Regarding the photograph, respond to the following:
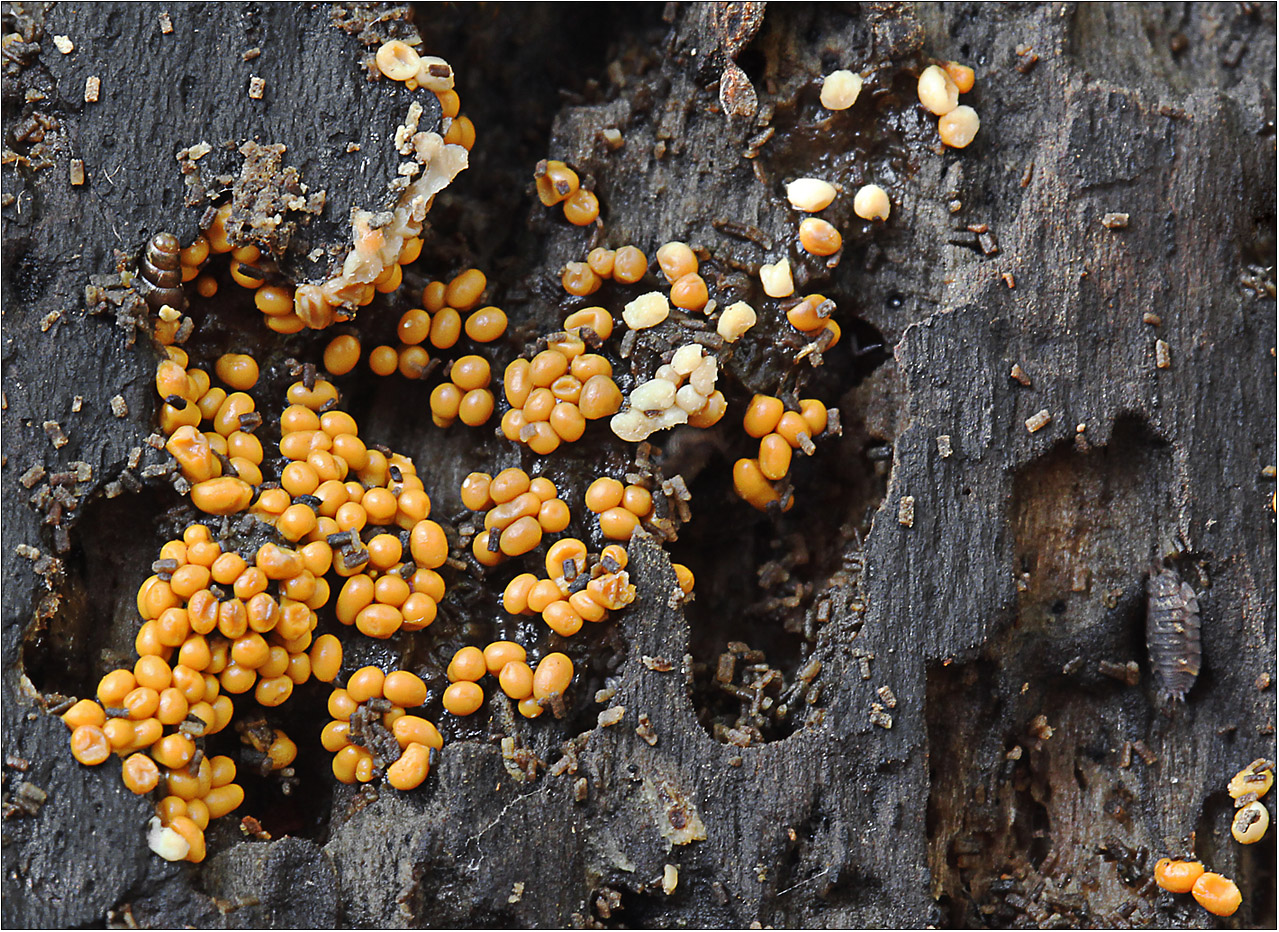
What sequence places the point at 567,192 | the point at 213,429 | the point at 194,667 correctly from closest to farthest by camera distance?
the point at 194,667
the point at 213,429
the point at 567,192

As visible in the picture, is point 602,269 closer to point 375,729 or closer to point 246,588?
point 246,588

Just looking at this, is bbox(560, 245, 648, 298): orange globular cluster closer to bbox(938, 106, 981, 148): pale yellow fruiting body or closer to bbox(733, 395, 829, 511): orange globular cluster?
bbox(733, 395, 829, 511): orange globular cluster

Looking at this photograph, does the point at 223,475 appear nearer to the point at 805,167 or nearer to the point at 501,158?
the point at 501,158

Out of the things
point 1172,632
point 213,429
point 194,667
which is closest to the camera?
point 194,667

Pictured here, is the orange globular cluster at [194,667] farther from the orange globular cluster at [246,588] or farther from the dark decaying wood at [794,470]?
the dark decaying wood at [794,470]

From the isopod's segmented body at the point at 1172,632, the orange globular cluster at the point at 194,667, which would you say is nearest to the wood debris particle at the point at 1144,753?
the isopod's segmented body at the point at 1172,632

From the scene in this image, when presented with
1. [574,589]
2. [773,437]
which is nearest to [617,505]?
[574,589]
